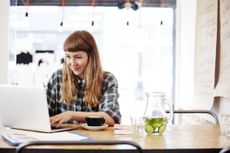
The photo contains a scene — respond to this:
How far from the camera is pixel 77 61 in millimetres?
2123

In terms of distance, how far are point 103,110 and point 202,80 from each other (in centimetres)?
91

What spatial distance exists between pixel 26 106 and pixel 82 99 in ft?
1.98

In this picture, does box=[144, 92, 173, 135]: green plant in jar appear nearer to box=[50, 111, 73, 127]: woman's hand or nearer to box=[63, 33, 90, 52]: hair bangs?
box=[50, 111, 73, 127]: woman's hand

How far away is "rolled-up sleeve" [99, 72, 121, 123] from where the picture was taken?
1.95 m

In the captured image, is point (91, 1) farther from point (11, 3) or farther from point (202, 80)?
point (202, 80)

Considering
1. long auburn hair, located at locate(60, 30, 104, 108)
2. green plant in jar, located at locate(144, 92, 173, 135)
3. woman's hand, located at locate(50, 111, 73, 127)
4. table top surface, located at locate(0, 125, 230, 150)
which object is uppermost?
long auburn hair, located at locate(60, 30, 104, 108)

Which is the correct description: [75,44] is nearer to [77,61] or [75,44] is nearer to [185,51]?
[77,61]

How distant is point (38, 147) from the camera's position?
48.8 inches

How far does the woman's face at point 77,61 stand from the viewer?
2117 mm

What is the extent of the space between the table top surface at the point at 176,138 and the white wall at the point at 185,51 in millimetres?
1170

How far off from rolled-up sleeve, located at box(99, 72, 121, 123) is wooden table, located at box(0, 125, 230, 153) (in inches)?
8.6

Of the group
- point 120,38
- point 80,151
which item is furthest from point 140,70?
point 80,151


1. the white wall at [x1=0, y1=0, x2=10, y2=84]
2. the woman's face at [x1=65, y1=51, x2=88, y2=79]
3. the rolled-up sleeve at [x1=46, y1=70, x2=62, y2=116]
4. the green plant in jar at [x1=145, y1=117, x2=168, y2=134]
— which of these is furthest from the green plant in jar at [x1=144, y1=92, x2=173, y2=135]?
the white wall at [x1=0, y1=0, x2=10, y2=84]

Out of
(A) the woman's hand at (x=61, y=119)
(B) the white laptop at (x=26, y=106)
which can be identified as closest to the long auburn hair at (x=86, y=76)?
(A) the woman's hand at (x=61, y=119)
